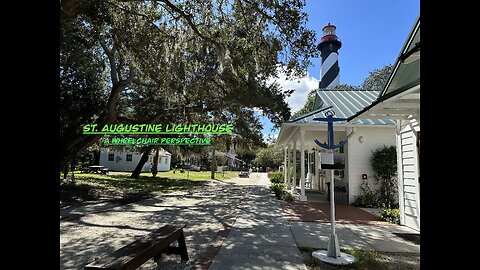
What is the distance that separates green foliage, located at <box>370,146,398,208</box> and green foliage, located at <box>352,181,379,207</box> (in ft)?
0.70

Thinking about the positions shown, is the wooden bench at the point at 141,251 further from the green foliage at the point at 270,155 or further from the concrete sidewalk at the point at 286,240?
the green foliage at the point at 270,155

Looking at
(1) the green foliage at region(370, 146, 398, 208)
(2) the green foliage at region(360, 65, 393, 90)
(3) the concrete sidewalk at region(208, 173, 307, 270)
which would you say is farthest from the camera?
(2) the green foliage at region(360, 65, 393, 90)

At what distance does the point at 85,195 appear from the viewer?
Answer: 12086 mm

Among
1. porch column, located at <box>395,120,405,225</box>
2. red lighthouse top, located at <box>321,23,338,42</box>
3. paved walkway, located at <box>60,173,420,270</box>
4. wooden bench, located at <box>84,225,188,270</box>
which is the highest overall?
red lighthouse top, located at <box>321,23,338,42</box>

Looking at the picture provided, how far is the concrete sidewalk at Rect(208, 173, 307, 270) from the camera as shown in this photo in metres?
4.21

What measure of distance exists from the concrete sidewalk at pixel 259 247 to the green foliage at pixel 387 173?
4.84m

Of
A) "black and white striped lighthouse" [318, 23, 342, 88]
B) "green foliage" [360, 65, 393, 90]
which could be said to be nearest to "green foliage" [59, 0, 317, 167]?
"black and white striped lighthouse" [318, 23, 342, 88]

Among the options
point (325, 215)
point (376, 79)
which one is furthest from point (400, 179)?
point (376, 79)

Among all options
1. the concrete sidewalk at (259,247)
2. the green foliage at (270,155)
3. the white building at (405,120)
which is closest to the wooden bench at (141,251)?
the concrete sidewalk at (259,247)

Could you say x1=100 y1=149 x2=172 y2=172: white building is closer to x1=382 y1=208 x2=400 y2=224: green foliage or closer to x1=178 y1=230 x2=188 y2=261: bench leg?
x1=382 y1=208 x2=400 y2=224: green foliage
